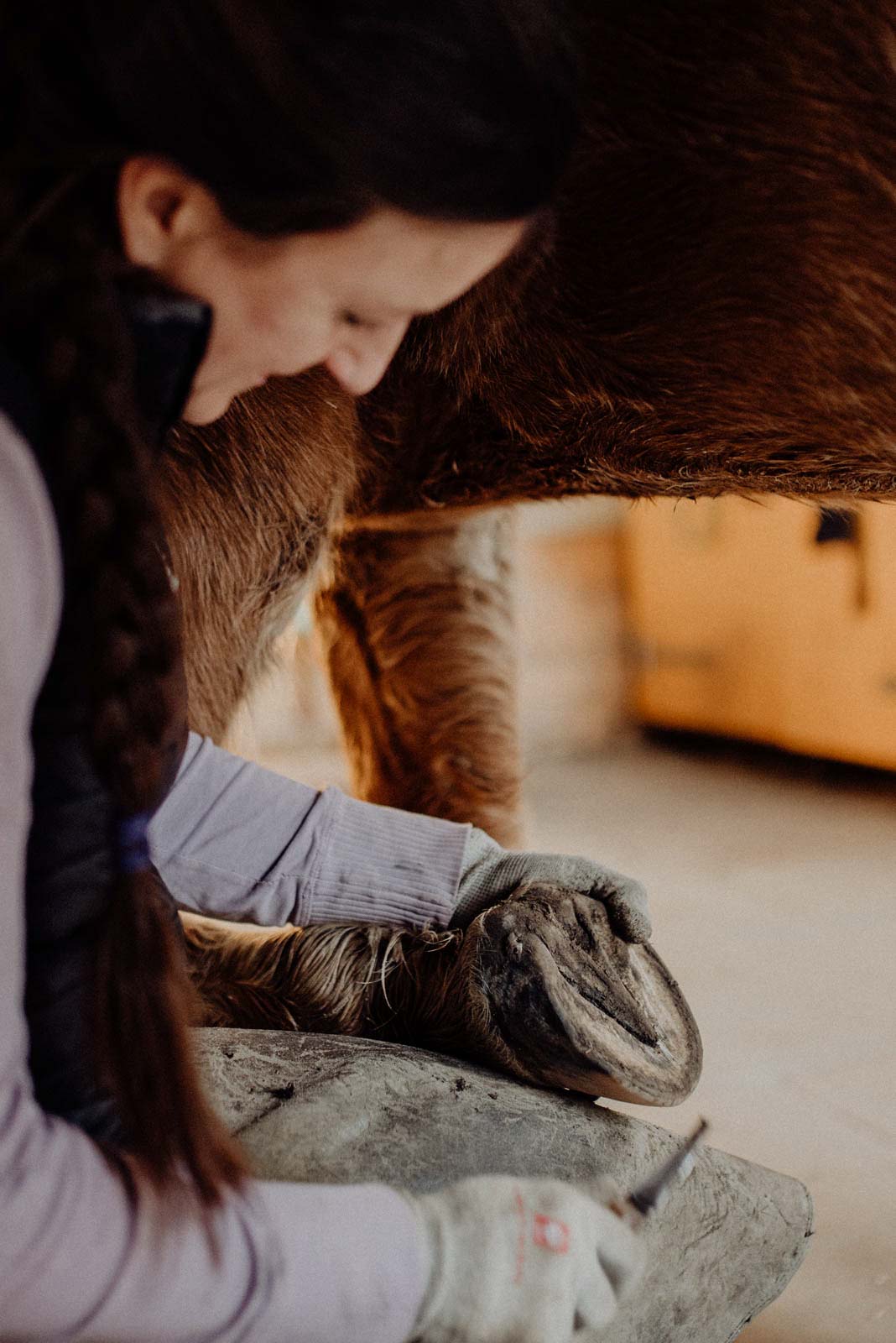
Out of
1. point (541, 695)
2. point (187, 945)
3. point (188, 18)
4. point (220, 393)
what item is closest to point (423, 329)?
point (220, 393)

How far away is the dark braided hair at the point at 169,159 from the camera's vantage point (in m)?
0.40

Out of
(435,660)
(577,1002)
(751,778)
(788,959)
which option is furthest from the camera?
(751,778)

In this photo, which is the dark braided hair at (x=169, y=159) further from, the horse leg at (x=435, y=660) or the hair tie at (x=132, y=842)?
the horse leg at (x=435, y=660)

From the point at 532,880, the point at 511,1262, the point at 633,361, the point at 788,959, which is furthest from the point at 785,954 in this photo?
the point at 511,1262

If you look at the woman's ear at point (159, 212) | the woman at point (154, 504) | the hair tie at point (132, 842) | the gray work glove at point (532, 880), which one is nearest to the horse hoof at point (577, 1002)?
the gray work glove at point (532, 880)

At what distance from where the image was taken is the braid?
1.36 ft

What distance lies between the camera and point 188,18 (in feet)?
1.29

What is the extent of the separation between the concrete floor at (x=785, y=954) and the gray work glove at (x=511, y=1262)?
33cm

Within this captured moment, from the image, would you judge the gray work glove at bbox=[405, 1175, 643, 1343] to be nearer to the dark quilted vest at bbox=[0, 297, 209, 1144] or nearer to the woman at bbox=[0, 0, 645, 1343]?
the woman at bbox=[0, 0, 645, 1343]

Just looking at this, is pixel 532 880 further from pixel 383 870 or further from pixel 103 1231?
pixel 103 1231

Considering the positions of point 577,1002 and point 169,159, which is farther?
point 577,1002

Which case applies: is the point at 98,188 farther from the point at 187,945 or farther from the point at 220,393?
the point at 187,945

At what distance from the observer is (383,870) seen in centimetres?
78

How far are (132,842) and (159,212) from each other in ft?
0.72
